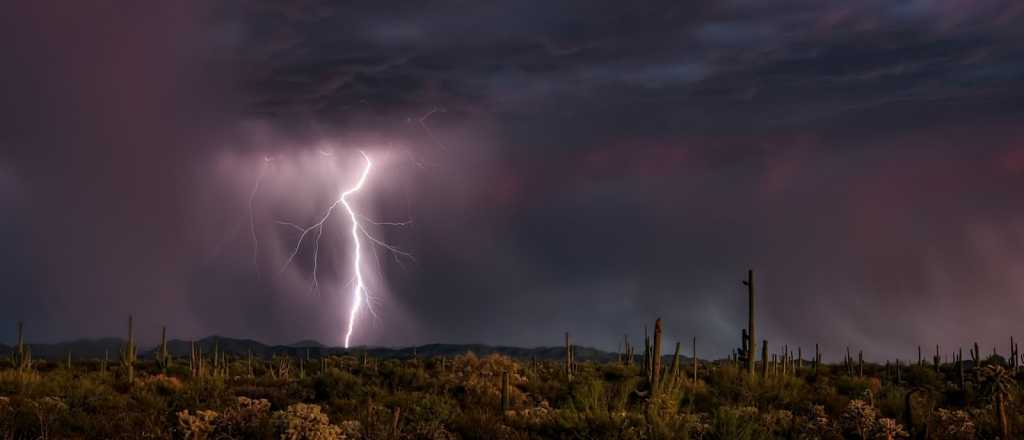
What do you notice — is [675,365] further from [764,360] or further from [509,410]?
[764,360]

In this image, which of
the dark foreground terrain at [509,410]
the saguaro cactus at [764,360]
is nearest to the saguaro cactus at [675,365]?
the dark foreground terrain at [509,410]

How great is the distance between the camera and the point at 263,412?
16.6 metres

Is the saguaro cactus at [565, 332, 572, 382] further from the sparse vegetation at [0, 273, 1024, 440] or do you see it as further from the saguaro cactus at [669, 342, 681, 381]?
the saguaro cactus at [669, 342, 681, 381]

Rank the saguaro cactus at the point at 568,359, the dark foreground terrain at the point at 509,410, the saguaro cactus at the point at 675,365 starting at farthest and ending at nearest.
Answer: the saguaro cactus at the point at 568,359
the saguaro cactus at the point at 675,365
the dark foreground terrain at the point at 509,410

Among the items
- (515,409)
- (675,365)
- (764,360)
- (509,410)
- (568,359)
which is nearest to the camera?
(675,365)

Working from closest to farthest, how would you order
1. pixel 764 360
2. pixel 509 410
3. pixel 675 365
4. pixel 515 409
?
pixel 675 365, pixel 509 410, pixel 515 409, pixel 764 360

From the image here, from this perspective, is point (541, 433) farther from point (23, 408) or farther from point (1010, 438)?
point (23, 408)

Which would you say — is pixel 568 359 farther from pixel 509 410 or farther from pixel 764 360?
pixel 509 410

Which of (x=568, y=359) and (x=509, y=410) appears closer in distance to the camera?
(x=509, y=410)

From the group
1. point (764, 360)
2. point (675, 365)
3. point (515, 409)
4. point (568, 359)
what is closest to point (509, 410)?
point (515, 409)

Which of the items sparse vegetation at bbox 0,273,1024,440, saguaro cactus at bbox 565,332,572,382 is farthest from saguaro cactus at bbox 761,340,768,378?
saguaro cactus at bbox 565,332,572,382

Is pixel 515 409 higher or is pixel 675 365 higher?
pixel 675 365

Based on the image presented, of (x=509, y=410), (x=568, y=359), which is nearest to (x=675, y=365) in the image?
(x=509, y=410)

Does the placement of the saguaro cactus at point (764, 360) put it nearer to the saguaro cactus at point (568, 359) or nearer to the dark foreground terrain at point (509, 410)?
the dark foreground terrain at point (509, 410)
